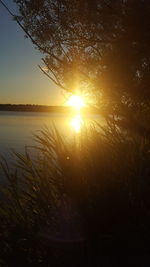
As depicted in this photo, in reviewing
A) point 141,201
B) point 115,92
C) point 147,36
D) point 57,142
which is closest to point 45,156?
point 57,142

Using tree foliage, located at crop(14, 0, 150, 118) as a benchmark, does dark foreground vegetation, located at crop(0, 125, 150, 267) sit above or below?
below

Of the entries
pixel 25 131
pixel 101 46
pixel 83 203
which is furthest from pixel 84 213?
pixel 25 131

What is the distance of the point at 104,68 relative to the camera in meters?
10.3

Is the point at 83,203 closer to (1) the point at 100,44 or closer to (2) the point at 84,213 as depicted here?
(2) the point at 84,213

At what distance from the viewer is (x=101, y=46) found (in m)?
10.8

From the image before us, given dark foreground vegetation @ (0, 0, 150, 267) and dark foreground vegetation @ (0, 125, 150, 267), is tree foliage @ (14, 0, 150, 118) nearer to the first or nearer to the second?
dark foreground vegetation @ (0, 0, 150, 267)

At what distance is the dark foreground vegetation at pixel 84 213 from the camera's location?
5.34 meters

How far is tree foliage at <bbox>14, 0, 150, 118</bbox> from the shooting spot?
917cm

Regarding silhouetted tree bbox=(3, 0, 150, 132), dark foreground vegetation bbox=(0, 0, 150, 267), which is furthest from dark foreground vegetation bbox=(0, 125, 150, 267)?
silhouetted tree bbox=(3, 0, 150, 132)

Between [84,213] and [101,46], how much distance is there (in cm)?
608

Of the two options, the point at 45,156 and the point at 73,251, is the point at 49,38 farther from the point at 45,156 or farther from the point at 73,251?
the point at 73,251

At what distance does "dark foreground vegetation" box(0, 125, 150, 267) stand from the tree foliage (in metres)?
3.60

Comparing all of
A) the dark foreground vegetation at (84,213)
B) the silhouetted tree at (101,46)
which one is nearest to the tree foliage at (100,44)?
the silhouetted tree at (101,46)

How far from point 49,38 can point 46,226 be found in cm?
652
